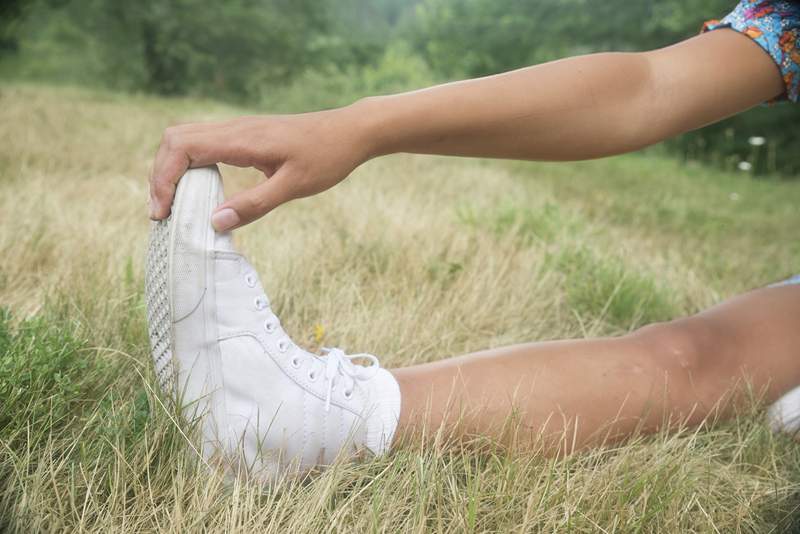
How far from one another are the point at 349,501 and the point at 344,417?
0.55ft

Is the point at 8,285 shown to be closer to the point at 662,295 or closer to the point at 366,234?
the point at 366,234

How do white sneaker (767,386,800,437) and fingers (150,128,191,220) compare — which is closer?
fingers (150,128,191,220)

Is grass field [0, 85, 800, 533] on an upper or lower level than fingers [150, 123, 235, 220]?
lower

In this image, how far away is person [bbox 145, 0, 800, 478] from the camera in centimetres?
87

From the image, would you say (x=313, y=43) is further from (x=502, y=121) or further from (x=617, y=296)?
(x=502, y=121)

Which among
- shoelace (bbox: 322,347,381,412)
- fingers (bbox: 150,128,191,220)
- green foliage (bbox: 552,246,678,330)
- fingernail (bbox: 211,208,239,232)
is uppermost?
fingers (bbox: 150,128,191,220)

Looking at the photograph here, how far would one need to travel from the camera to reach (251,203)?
0.88 metres

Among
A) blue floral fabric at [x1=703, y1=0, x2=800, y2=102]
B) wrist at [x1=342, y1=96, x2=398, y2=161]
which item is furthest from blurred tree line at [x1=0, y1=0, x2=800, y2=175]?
wrist at [x1=342, y1=96, x2=398, y2=161]

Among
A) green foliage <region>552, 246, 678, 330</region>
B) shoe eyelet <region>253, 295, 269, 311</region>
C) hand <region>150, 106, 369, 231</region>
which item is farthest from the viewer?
green foliage <region>552, 246, 678, 330</region>

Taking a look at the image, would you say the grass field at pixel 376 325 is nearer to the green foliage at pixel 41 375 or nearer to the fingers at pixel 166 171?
the green foliage at pixel 41 375

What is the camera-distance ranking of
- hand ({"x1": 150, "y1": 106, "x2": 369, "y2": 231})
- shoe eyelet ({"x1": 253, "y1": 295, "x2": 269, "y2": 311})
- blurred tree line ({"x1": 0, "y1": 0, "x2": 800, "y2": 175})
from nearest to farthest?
1. hand ({"x1": 150, "y1": 106, "x2": 369, "y2": 231})
2. shoe eyelet ({"x1": 253, "y1": 295, "x2": 269, "y2": 311})
3. blurred tree line ({"x1": 0, "y1": 0, "x2": 800, "y2": 175})

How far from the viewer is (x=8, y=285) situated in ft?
4.82

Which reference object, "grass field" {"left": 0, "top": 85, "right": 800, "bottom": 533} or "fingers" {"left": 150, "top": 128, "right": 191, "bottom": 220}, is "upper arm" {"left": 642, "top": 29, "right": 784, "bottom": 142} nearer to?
"grass field" {"left": 0, "top": 85, "right": 800, "bottom": 533}

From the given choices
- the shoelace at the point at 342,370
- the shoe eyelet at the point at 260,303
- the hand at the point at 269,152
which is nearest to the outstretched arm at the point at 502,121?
the hand at the point at 269,152
